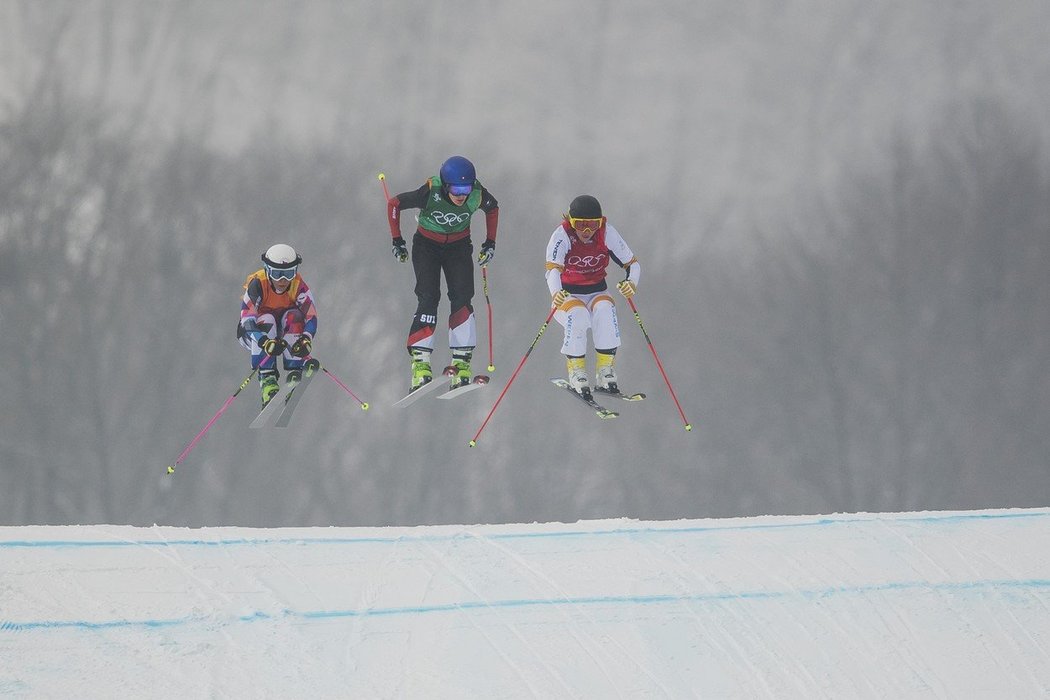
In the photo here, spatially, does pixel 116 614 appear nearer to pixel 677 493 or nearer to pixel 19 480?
pixel 19 480

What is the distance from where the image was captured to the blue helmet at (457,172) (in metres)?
10.1

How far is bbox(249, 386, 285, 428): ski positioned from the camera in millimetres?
10609

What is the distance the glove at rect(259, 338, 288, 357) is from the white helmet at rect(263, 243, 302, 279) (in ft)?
1.92

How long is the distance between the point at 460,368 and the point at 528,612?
2356mm


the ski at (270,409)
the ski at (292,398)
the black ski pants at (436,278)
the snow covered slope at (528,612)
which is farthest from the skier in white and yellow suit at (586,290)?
the ski at (270,409)

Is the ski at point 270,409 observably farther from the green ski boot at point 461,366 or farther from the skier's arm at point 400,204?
the skier's arm at point 400,204

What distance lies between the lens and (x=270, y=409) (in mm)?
10641

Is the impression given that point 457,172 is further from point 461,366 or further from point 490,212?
point 461,366

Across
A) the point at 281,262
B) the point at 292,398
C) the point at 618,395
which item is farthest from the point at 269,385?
the point at 618,395

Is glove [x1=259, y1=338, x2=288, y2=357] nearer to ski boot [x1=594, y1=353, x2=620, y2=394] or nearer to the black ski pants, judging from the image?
the black ski pants

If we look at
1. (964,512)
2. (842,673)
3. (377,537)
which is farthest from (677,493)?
(842,673)

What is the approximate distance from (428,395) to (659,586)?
3.04 meters

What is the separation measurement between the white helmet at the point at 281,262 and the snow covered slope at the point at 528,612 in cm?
311

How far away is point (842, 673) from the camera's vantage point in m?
10.0
